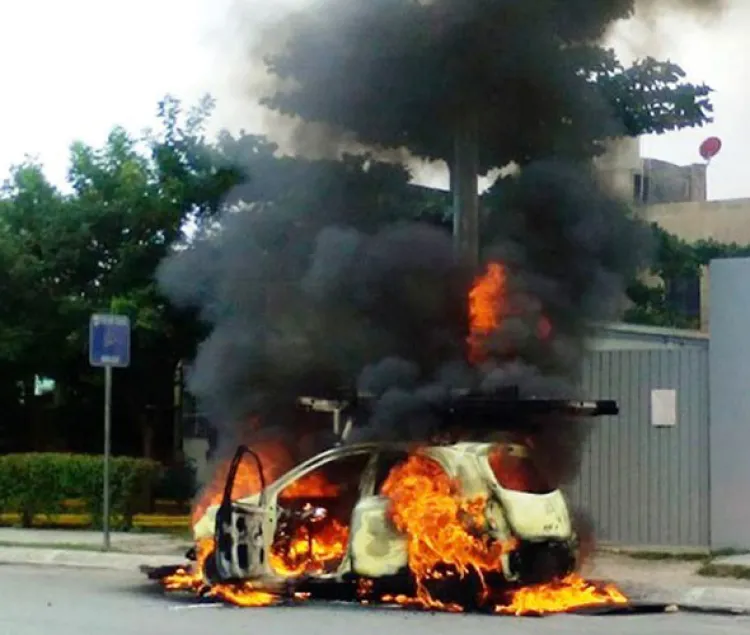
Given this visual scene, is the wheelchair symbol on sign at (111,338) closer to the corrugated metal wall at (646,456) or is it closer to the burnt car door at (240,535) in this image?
the burnt car door at (240,535)

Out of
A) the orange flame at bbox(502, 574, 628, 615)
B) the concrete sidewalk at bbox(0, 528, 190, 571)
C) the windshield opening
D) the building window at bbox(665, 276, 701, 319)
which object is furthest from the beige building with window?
the orange flame at bbox(502, 574, 628, 615)

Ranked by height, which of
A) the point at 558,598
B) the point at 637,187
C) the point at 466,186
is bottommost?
the point at 558,598

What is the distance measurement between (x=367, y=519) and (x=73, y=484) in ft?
26.9

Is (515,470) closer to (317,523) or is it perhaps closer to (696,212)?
(317,523)

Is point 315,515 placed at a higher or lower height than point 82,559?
higher

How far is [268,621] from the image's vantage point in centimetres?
1038

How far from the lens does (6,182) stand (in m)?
21.2

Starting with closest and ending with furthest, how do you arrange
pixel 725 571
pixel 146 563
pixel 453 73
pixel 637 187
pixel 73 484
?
pixel 725 571, pixel 453 73, pixel 146 563, pixel 637 187, pixel 73 484

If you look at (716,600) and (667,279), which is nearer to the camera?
(716,600)

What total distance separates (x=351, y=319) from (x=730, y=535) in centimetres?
455

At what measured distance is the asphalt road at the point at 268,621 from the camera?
32.4 ft

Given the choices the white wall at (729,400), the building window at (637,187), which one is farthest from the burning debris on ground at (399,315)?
the white wall at (729,400)

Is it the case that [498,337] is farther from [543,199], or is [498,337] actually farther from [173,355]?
[173,355]

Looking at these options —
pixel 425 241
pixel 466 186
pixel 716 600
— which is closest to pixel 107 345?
pixel 425 241
